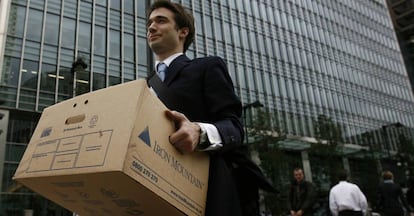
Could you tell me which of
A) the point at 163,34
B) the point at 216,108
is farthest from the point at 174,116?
the point at 163,34

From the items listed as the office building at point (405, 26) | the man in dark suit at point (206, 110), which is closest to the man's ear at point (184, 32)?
the man in dark suit at point (206, 110)

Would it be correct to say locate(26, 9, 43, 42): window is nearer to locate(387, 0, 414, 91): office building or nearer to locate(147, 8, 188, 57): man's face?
locate(147, 8, 188, 57): man's face

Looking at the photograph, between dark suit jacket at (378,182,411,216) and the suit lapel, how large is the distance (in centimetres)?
753

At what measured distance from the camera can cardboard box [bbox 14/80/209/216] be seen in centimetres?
113

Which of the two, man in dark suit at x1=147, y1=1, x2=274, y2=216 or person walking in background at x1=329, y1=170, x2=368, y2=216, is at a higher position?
man in dark suit at x1=147, y1=1, x2=274, y2=216

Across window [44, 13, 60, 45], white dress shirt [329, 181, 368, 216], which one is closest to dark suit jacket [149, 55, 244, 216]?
white dress shirt [329, 181, 368, 216]

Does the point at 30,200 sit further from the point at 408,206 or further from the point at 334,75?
the point at 334,75

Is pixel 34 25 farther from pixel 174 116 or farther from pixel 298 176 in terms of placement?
pixel 174 116

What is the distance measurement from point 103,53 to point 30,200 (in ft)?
Answer: 32.1

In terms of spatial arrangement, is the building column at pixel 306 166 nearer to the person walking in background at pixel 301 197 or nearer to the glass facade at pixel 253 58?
the glass facade at pixel 253 58

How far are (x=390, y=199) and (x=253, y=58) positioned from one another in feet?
84.7

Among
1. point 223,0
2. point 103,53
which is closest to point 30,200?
point 103,53

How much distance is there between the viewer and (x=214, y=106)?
1648 millimetres

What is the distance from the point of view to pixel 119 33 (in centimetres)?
2536
